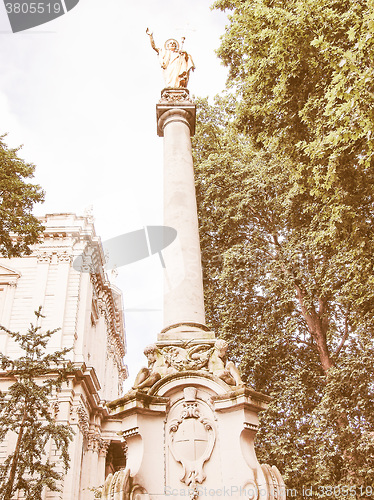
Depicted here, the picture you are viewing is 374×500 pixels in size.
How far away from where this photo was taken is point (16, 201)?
44.0 ft

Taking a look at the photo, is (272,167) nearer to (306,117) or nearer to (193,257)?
(306,117)

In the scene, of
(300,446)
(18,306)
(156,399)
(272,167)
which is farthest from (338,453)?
(18,306)

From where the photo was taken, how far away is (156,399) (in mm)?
6234

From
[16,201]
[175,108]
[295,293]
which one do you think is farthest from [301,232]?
[16,201]

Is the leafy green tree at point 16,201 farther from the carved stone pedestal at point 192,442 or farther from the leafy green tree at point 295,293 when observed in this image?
the carved stone pedestal at point 192,442

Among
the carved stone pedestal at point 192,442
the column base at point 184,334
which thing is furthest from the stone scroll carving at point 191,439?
the column base at point 184,334

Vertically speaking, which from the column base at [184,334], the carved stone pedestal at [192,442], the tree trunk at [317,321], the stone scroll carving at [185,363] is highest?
the tree trunk at [317,321]

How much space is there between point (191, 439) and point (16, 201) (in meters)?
9.45

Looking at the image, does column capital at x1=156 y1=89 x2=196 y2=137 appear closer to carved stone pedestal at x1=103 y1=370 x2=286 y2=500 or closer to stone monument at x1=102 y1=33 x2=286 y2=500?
stone monument at x1=102 y1=33 x2=286 y2=500

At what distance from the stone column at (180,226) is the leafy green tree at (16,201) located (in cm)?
516

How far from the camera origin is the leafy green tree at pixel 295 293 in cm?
1059

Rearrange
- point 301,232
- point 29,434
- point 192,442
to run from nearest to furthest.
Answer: point 192,442 < point 29,434 < point 301,232

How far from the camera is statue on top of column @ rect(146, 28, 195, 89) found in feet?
34.3

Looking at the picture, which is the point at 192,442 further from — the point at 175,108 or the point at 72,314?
the point at 72,314
